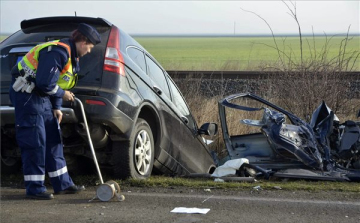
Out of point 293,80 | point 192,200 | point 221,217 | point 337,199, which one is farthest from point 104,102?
point 293,80

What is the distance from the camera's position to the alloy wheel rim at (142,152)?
20.4ft

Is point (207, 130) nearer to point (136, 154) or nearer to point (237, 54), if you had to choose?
point (136, 154)

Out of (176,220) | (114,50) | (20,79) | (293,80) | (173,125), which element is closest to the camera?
(176,220)

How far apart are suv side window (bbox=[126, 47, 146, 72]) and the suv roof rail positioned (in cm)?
36

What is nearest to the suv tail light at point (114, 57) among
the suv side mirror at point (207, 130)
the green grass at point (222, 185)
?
the green grass at point (222, 185)

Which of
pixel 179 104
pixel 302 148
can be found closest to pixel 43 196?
pixel 179 104

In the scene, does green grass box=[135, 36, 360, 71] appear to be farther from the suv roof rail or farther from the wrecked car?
the suv roof rail

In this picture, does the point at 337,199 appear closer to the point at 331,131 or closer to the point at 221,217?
the point at 221,217

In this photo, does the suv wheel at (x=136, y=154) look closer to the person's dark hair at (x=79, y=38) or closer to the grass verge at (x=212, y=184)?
the grass verge at (x=212, y=184)

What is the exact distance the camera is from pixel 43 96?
17.9 ft

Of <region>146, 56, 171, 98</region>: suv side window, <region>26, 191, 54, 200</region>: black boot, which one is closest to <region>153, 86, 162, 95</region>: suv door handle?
<region>146, 56, 171, 98</region>: suv side window

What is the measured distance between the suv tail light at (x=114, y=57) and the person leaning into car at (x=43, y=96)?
34 cm

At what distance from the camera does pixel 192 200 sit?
546 centimetres

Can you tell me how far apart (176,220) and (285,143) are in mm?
2811
